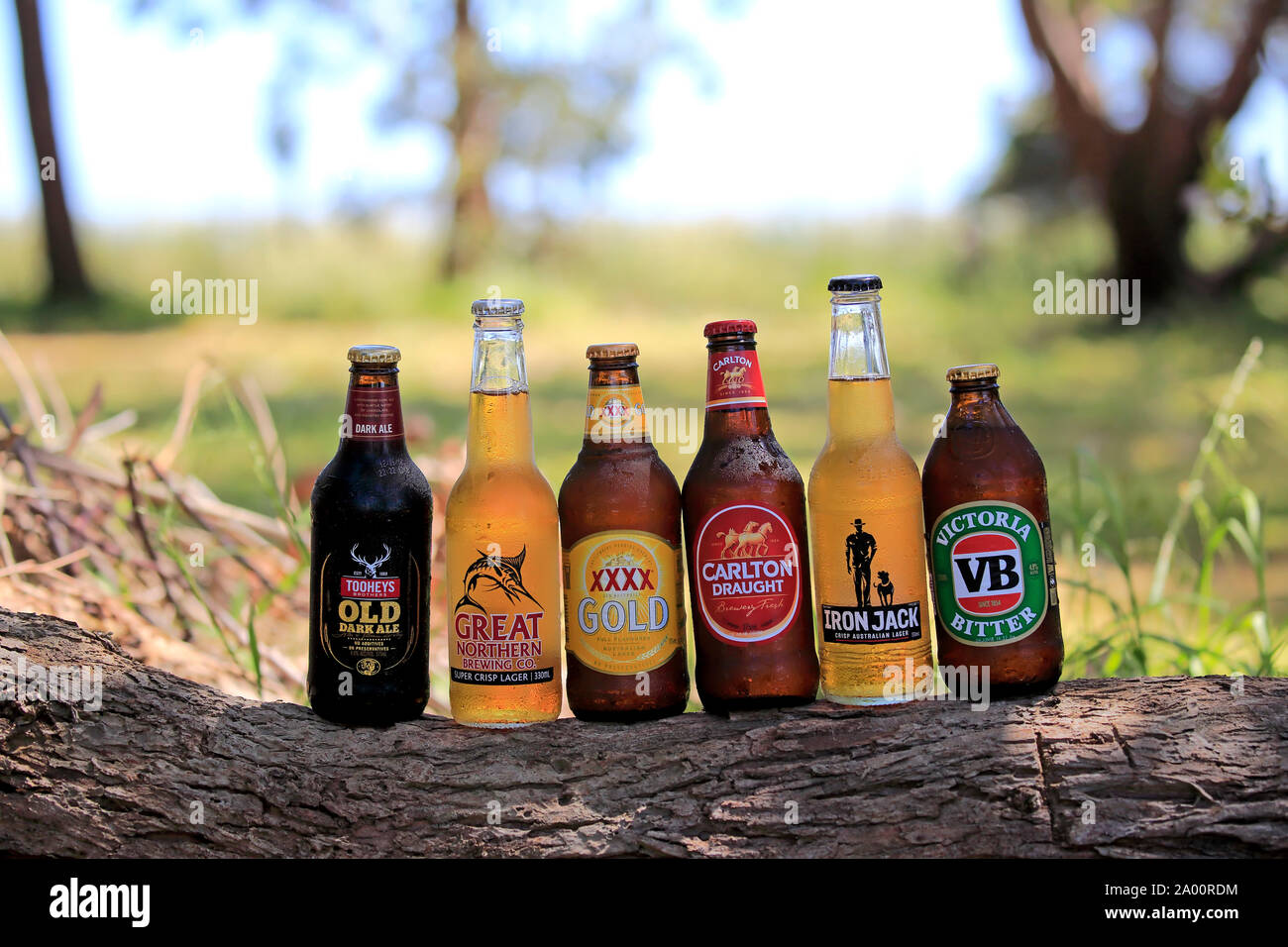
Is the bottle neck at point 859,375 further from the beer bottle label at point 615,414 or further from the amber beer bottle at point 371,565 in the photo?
the amber beer bottle at point 371,565

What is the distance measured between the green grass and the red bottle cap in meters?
1.75

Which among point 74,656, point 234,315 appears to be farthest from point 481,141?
point 74,656

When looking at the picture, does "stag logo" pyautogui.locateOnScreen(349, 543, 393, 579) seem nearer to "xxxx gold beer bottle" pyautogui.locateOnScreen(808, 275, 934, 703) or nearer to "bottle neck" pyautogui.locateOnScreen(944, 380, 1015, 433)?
"xxxx gold beer bottle" pyautogui.locateOnScreen(808, 275, 934, 703)

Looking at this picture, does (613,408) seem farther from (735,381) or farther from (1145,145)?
(1145,145)

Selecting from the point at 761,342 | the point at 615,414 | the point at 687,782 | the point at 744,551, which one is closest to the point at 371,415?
the point at 615,414

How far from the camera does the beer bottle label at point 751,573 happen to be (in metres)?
2.04

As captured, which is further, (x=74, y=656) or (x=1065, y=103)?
(x=1065, y=103)

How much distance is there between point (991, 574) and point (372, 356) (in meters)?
1.12

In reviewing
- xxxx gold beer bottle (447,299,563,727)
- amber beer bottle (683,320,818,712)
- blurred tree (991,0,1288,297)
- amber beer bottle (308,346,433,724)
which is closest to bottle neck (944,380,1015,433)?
amber beer bottle (683,320,818,712)

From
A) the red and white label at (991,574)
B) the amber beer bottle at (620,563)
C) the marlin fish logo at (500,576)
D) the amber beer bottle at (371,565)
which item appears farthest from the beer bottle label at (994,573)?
the amber beer bottle at (371,565)

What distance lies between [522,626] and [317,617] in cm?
37

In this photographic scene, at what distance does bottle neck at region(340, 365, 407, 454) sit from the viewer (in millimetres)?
2119

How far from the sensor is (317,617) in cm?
212
